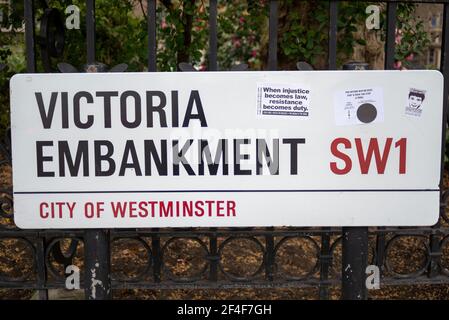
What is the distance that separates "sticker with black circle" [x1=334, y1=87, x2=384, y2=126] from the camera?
183 centimetres

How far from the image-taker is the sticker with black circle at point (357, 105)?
1.83 metres

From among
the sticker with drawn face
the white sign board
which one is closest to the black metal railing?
the white sign board

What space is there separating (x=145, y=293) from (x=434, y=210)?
79.3 inches

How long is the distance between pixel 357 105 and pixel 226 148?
0.51 metres

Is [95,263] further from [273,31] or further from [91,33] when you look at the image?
[273,31]

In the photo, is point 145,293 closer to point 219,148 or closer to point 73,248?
point 73,248

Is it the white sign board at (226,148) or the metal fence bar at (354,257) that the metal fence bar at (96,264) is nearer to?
the white sign board at (226,148)

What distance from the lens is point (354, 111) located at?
6.00 feet

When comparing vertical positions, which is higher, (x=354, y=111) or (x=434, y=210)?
(x=354, y=111)

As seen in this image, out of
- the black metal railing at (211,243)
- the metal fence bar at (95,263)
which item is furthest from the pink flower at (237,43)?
the metal fence bar at (95,263)

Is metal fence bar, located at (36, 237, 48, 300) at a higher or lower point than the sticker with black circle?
lower

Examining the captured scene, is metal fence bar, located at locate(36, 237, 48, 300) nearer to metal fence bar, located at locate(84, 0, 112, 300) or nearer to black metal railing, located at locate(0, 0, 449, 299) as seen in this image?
black metal railing, located at locate(0, 0, 449, 299)

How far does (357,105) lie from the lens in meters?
1.83
